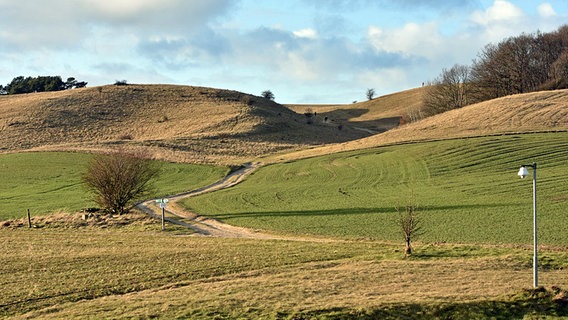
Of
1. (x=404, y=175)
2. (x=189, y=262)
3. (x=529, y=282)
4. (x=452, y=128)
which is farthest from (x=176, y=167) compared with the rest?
(x=529, y=282)

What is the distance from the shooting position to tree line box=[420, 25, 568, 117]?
107750 millimetres

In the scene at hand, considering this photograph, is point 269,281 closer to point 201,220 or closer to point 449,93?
point 201,220

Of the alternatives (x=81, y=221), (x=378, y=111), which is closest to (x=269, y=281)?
(x=81, y=221)

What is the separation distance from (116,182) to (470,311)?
1501 inches

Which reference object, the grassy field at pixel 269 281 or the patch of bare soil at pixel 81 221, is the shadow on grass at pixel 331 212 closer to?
the patch of bare soil at pixel 81 221

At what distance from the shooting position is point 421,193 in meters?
49.7

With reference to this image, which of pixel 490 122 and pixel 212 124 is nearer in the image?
pixel 490 122

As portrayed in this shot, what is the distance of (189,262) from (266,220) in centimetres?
Answer: 1557

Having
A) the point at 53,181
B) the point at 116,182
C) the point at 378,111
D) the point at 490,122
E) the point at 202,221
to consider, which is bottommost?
the point at 202,221

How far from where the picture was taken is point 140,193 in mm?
52281

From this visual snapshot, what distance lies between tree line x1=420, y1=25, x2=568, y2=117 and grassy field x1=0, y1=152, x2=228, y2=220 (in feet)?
187

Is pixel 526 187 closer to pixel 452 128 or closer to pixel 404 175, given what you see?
pixel 404 175

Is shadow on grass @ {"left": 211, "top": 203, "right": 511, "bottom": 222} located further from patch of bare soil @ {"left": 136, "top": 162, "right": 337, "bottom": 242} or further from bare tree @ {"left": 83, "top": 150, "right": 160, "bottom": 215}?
bare tree @ {"left": 83, "top": 150, "right": 160, "bottom": 215}

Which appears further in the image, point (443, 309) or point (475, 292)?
point (475, 292)
